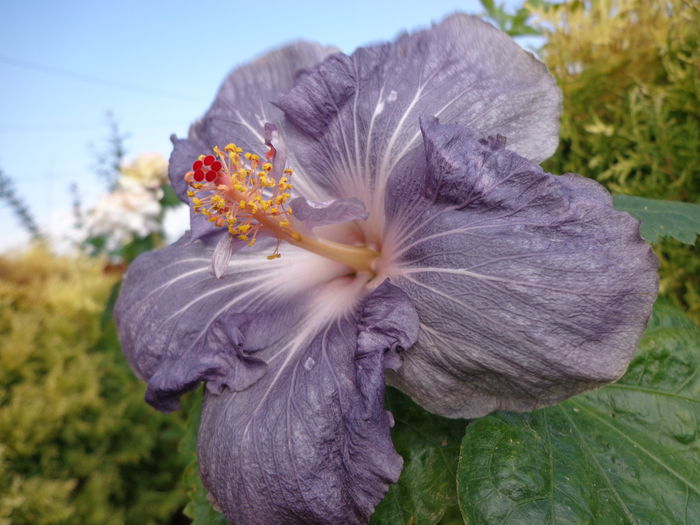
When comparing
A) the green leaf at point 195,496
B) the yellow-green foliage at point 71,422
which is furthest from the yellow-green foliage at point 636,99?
the yellow-green foliage at point 71,422

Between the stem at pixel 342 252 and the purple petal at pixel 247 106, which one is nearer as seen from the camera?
the stem at pixel 342 252

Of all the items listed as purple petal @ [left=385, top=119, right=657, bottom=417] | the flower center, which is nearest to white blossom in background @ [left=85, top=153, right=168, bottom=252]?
the flower center

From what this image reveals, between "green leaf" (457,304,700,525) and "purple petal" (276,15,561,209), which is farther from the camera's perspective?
"purple petal" (276,15,561,209)

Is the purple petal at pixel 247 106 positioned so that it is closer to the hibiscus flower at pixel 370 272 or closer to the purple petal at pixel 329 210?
the hibiscus flower at pixel 370 272

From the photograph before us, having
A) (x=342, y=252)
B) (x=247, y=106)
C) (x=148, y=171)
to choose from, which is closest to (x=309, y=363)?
(x=342, y=252)

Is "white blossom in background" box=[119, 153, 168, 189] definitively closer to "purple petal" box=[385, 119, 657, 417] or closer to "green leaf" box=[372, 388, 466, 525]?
"green leaf" box=[372, 388, 466, 525]

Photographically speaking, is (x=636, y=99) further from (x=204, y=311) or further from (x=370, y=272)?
(x=204, y=311)
